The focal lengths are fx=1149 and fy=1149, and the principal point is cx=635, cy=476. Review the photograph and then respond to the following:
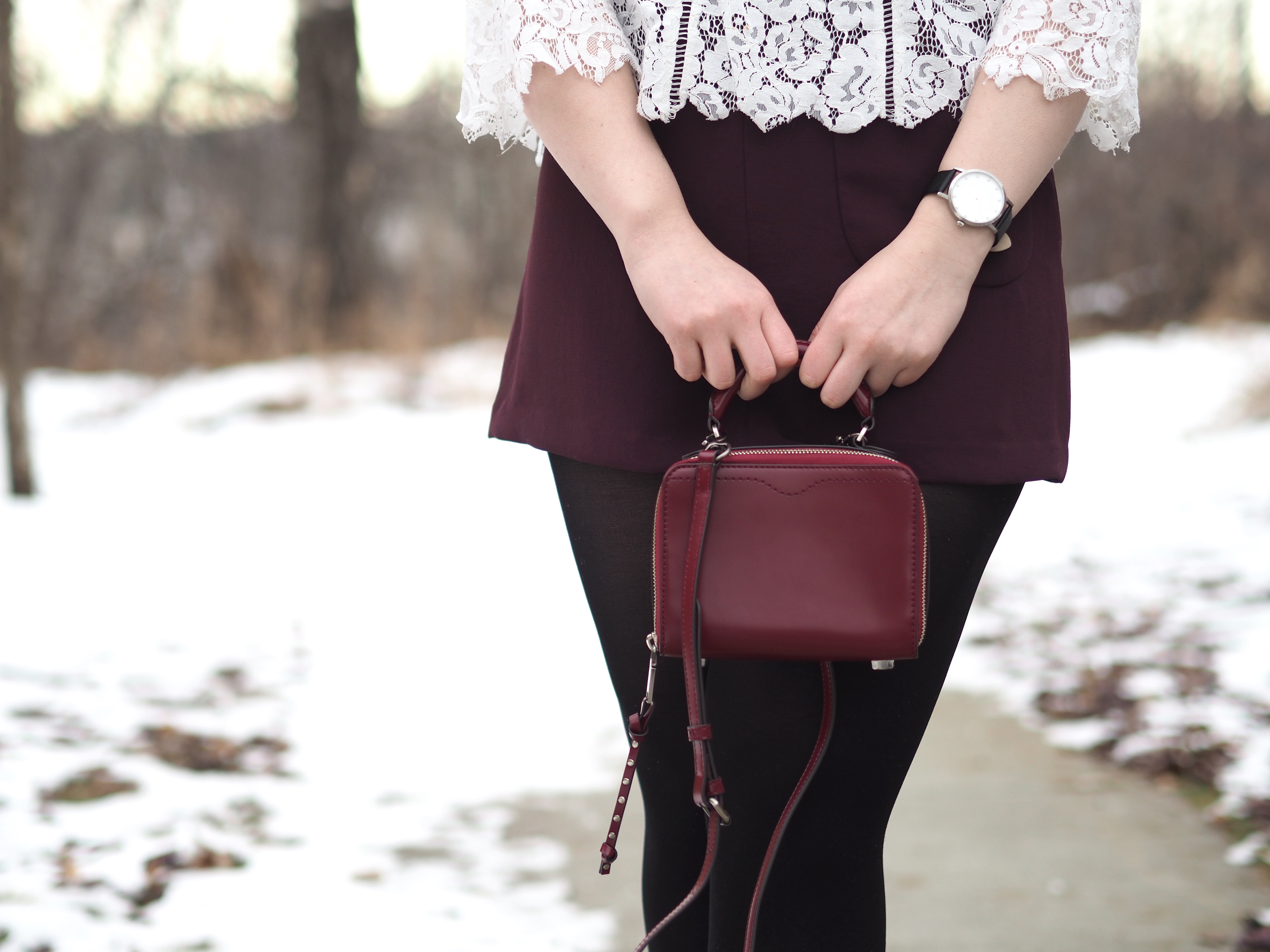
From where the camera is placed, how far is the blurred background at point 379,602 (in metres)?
2.14

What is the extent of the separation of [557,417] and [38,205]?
10.6 metres

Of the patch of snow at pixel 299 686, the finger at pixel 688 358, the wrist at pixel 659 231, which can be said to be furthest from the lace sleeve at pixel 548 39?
the patch of snow at pixel 299 686

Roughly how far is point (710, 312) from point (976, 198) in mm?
219

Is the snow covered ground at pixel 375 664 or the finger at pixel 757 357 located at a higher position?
the finger at pixel 757 357

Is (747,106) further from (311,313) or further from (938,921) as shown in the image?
(311,313)

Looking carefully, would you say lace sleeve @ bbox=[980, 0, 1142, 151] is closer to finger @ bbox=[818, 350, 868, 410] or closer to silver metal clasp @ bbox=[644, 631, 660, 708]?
finger @ bbox=[818, 350, 868, 410]

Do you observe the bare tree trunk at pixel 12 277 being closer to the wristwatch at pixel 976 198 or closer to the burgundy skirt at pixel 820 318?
the burgundy skirt at pixel 820 318

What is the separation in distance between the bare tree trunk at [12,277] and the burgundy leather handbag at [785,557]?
15.0 ft

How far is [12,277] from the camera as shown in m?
4.60

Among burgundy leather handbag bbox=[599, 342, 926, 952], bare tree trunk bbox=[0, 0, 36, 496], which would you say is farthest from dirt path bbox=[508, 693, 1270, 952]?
bare tree trunk bbox=[0, 0, 36, 496]

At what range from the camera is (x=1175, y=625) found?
3473 millimetres

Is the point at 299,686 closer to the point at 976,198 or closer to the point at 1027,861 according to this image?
the point at 1027,861

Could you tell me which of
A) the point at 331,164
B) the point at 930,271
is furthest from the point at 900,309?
the point at 331,164

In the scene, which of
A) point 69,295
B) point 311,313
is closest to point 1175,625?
point 311,313
